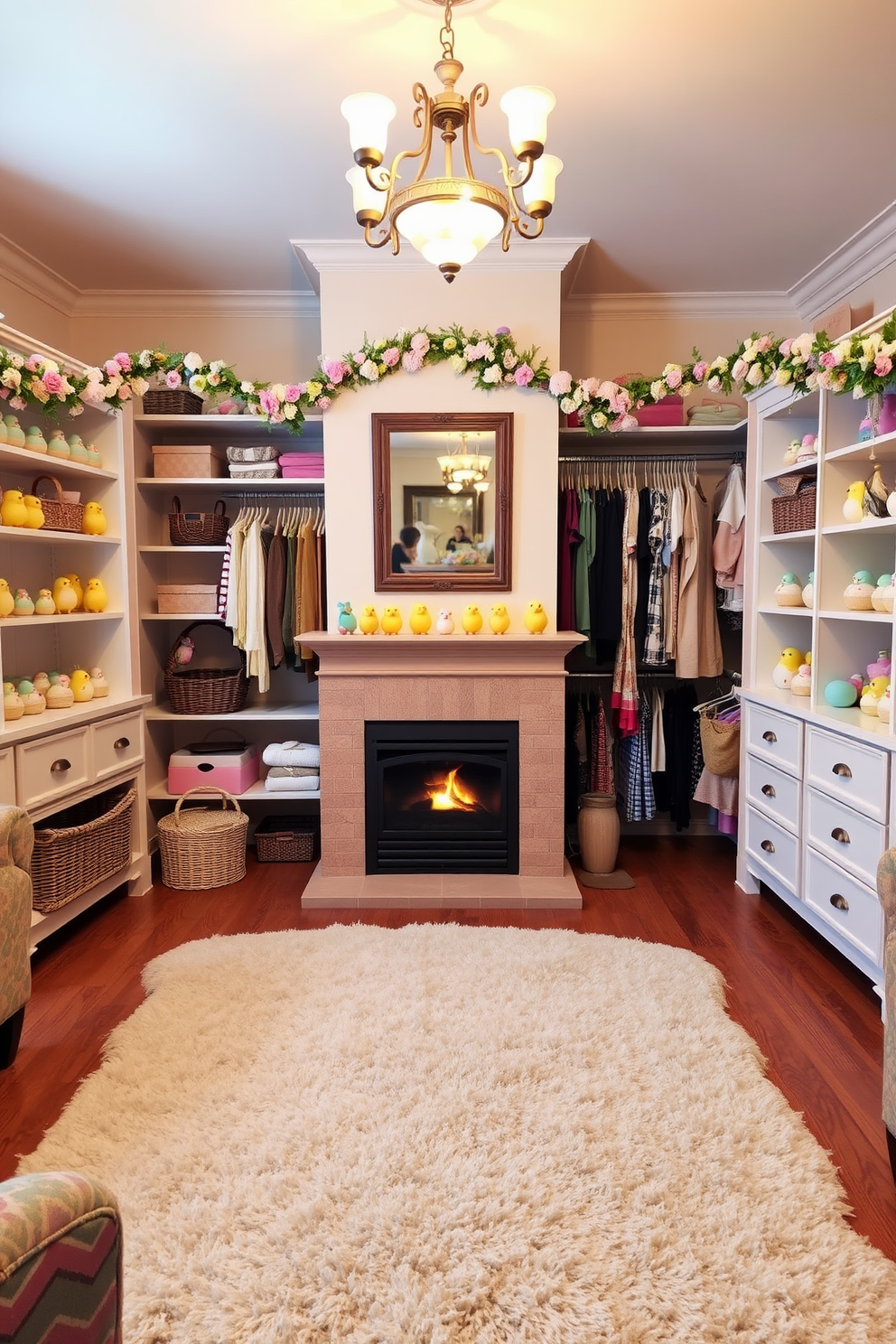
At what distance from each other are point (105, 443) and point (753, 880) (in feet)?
11.6

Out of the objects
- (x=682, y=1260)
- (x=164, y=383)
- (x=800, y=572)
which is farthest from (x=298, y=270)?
(x=682, y=1260)

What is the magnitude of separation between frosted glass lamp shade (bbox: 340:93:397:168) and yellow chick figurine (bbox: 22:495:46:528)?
1949mm

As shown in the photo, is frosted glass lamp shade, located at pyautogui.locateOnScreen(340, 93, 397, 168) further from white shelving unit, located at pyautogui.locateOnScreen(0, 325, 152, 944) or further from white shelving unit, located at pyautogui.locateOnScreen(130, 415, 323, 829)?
white shelving unit, located at pyautogui.locateOnScreen(130, 415, 323, 829)

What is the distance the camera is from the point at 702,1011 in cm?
258

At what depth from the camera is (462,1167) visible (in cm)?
186

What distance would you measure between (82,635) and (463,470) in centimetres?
195

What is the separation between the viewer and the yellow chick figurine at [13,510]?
3.11 m

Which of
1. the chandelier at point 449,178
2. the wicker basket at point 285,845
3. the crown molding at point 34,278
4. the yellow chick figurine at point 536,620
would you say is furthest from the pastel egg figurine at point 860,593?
the crown molding at point 34,278

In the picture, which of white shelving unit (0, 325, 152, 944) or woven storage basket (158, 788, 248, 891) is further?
woven storage basket (158, 788, 248, 891)

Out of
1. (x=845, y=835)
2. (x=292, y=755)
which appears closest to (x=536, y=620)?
(x=292, y=755)

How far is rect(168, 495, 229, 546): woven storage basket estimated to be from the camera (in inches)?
163

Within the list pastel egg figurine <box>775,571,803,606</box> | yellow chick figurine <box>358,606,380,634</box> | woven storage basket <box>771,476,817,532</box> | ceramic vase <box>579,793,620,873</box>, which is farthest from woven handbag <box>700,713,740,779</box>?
yellow chick figurine <box>358,606,380,634</box>

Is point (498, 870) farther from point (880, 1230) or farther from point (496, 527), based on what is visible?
point (880, 1230)

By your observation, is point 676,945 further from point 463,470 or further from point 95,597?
point 95,597
